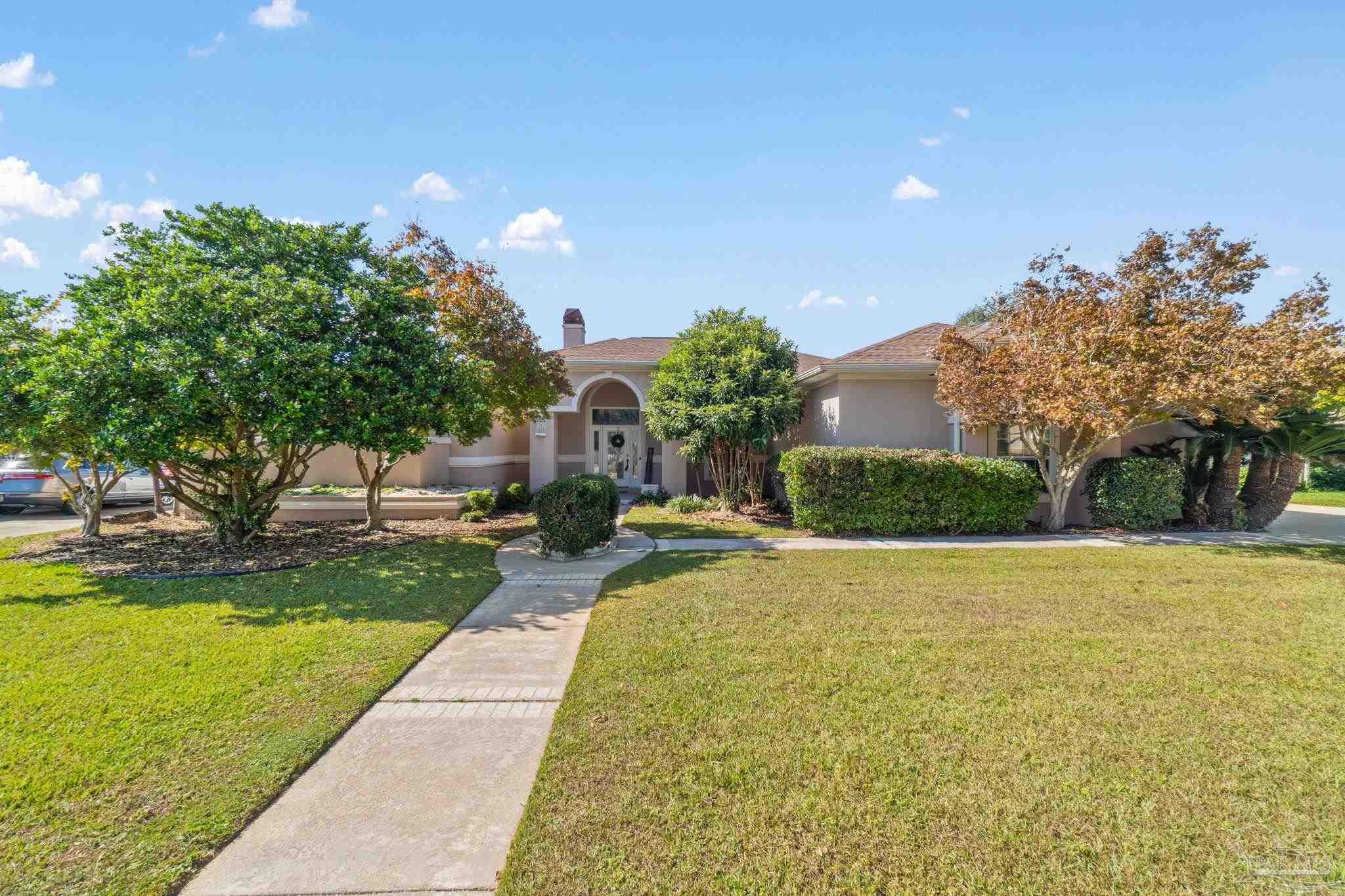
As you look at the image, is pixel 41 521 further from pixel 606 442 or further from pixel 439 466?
pixel 606 442

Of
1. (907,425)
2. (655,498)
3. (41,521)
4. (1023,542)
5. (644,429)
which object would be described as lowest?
(1023,542)

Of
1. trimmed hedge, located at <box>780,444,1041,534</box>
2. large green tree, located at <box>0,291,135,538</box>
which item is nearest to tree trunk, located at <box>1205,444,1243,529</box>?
trimmed hedge, located at <box>780,444,1041,534</box>

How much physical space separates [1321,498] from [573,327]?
26397mm

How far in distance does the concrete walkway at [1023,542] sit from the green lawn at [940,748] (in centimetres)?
331

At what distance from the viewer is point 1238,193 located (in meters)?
9.48

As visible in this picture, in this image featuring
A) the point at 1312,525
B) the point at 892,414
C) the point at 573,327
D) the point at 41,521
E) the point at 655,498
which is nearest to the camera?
the point at 1312,525

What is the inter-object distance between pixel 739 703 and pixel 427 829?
209cm

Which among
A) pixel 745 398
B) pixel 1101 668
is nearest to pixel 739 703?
pixel 1101 668

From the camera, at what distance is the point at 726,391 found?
1197 cm

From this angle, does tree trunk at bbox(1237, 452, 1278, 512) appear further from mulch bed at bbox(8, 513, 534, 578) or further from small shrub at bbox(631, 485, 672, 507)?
mulch bed at bbox(8, 513, 534, 578)

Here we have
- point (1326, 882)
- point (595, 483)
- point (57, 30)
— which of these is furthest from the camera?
point (595, 483)

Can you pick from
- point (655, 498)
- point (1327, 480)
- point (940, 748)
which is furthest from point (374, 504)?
point (1327, 480)

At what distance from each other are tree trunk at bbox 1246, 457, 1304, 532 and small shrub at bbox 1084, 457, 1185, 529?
1.80 metres

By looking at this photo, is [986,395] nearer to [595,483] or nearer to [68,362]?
[595,483]
